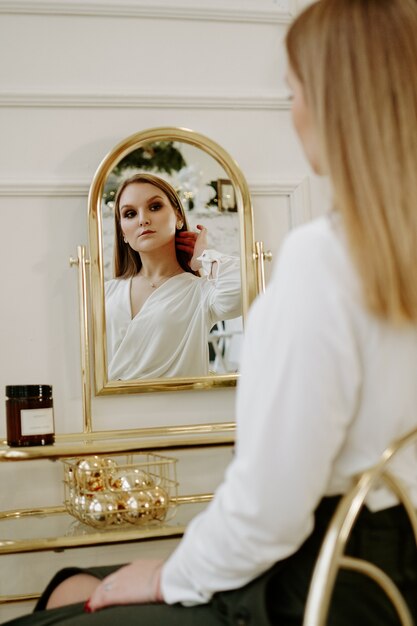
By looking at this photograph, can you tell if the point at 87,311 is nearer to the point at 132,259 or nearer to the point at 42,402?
the point at 132,259

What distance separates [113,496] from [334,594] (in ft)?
3.58

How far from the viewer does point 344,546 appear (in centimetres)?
83

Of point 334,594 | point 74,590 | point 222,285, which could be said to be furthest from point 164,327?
point 334,594

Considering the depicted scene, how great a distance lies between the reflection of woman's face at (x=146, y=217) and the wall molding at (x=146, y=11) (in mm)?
576

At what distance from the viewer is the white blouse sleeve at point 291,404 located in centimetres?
80

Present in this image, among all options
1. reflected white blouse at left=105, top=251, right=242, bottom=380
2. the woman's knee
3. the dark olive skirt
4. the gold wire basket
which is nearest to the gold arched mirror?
reflected white blouse at left=105, top=251, right=242, bottom=380

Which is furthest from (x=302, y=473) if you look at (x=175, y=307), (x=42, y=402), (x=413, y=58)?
(x=175, y=307)

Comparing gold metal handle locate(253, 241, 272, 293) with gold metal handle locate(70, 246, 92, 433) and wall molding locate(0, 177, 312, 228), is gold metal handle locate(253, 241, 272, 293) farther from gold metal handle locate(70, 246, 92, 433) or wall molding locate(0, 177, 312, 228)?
gold metal handle locate(70, 246, 92, 433)

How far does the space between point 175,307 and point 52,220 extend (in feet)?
1.52

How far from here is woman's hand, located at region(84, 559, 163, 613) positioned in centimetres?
96

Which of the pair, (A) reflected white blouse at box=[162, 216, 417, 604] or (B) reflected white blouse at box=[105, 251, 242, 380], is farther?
(B) reflected white blouse at box=[105, 251, 242, 380]

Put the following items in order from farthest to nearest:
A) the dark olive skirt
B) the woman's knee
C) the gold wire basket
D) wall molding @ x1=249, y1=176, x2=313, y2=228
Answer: wall molding @ x1=249, y1=176, x2=313, y2=228, the gold wire basket, the woman's knee, the dark olive skirt

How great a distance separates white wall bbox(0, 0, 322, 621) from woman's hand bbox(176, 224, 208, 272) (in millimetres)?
238

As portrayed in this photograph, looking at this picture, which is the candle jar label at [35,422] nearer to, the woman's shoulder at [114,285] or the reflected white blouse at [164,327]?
the reflected white blouse at [164,327]
